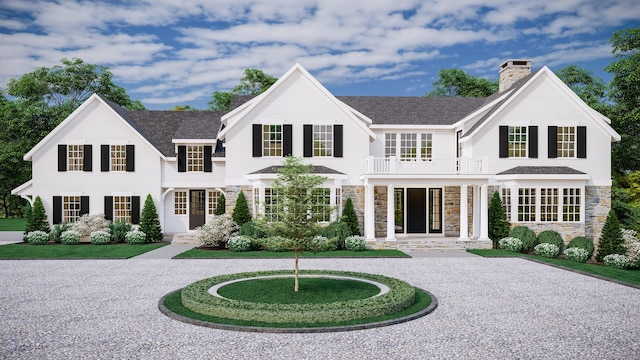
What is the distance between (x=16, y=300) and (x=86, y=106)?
660 inches

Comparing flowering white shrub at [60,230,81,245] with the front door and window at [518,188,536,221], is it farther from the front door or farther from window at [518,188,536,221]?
window at [518,188,536,221]

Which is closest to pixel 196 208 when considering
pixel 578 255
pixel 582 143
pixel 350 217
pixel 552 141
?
pixel 350 217

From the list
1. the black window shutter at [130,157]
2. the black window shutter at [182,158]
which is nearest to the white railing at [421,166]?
the black window shutter at [182,158]

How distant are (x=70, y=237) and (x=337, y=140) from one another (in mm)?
14325

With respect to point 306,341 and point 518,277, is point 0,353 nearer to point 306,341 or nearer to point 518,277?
point 306,341

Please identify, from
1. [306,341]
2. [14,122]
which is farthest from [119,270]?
[14,122]

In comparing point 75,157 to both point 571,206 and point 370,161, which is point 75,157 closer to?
point 370,161

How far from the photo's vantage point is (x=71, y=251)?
21.2m

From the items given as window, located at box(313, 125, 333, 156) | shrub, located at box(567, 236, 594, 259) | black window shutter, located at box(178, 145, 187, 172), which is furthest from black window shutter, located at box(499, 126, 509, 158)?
black window shutter, located at box(178, 145, 187, 172)

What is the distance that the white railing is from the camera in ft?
76.5

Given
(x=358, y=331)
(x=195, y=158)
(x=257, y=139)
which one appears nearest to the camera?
(x=358, y=331)

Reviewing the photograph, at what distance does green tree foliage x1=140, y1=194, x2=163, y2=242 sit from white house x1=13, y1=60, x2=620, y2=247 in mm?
1270

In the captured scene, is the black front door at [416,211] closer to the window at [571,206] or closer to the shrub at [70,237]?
the window at [571,206]

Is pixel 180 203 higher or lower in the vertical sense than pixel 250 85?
lower
